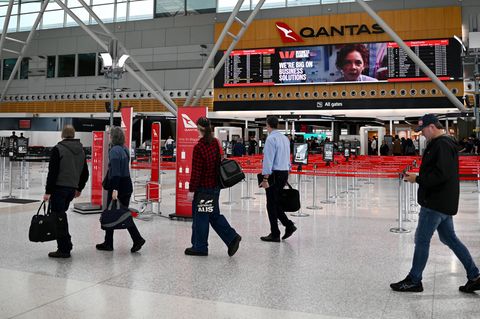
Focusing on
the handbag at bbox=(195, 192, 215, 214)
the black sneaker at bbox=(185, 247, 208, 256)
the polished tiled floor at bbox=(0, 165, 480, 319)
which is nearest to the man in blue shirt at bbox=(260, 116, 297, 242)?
the polished tiled floor at bbox=(0, 165, 480, 319)

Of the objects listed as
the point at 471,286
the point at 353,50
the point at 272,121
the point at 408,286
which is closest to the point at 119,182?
the point at 272,121

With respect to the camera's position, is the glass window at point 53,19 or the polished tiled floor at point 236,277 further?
the glass window at point 53,19

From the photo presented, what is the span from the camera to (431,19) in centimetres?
2291

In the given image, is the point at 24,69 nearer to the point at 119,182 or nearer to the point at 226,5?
the point at 226,5

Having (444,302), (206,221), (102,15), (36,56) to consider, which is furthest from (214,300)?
(36,56)

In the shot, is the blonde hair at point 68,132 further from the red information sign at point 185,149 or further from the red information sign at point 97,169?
the red information sign at point 97,169

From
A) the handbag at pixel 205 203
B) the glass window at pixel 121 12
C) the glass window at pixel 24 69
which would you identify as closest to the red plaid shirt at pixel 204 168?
the handbag at pixel 205 203

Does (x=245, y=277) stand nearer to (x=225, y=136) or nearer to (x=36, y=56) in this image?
(x=225, y=136)

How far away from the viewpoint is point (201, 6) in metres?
27.8

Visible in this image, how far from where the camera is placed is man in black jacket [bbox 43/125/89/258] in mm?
4902

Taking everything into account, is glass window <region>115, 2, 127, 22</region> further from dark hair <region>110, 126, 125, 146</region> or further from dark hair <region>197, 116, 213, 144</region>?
dark hair <region>197, 116, 213, 144</region>

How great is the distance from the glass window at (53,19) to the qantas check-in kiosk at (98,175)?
1040 inches

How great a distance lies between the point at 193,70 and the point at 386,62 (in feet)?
37.1

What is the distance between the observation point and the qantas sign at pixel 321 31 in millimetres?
23438
